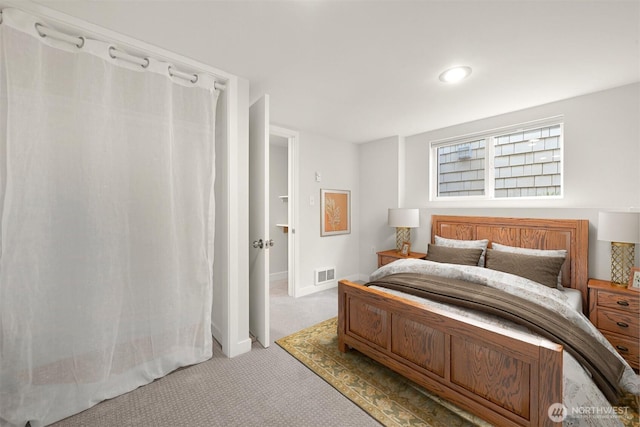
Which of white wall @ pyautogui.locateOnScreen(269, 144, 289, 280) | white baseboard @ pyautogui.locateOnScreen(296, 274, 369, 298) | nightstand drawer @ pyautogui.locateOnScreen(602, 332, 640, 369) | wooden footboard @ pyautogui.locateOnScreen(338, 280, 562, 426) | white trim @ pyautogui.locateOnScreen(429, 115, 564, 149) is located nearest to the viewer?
wooden footboard @ pyautogui.locateOnScreen(338, 280, 562, 426)

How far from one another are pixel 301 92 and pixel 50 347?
104 inches

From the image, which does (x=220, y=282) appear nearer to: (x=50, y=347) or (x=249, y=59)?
(x=50, y=347)

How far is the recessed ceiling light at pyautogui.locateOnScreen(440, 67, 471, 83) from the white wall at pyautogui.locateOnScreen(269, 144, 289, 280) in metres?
Answer: 2.87

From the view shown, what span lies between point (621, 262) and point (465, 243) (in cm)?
125

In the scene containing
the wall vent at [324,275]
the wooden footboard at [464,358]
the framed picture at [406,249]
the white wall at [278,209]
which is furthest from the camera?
the white wall at [278,209]

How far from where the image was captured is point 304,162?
12.6 ft

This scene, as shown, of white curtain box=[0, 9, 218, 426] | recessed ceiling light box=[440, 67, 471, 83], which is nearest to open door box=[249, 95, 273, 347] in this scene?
white curtain box=[0, 9, 218, 426]

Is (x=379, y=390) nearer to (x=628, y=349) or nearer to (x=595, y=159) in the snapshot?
(x=628, y=349)

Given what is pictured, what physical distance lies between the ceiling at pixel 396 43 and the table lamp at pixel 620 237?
47.3 inches

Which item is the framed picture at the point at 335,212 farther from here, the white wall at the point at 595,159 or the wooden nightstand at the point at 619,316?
the wooden nightstand at the point at 619,316

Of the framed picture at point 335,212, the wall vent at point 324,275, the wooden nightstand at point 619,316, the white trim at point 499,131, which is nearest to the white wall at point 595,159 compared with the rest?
the white trim at point 499,131

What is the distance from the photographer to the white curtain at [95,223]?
57.9 inches

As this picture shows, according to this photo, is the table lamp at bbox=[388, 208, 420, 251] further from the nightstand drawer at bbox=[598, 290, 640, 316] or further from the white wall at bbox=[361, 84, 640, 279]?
the nightstand drawer at bbox=[598, 290, 640, 316]

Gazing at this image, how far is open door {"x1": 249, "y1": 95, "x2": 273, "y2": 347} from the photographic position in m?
2.40
